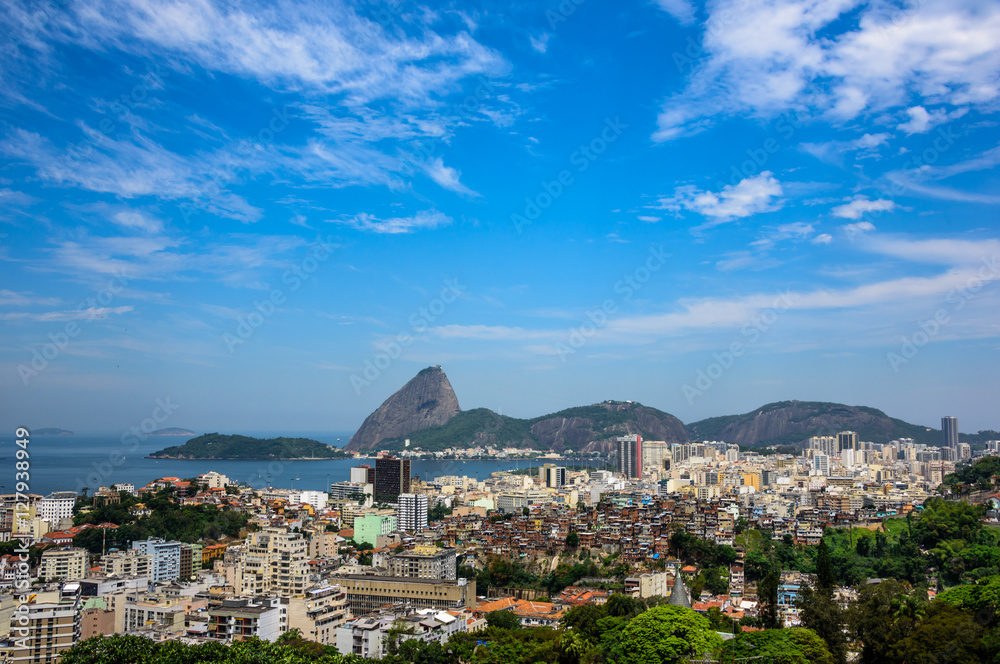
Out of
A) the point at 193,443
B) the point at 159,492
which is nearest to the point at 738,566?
the point at 159,492

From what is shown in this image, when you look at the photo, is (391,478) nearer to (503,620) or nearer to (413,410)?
(503,620)

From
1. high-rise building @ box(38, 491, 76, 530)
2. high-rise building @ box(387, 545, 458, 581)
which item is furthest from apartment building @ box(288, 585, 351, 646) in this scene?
high-rise building @ box(38, 491, 76, 530)

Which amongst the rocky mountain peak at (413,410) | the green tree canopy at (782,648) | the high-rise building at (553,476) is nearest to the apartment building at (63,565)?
the green tree canopy at (782,648)

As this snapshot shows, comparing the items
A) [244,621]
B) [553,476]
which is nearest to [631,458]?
[553,476]

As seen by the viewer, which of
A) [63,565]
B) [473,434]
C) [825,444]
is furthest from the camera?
[473,434]

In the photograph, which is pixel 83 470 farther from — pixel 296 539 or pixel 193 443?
pixel 296 539

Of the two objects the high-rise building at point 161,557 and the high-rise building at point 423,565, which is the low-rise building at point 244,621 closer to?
the high-rise building at point 423,565
